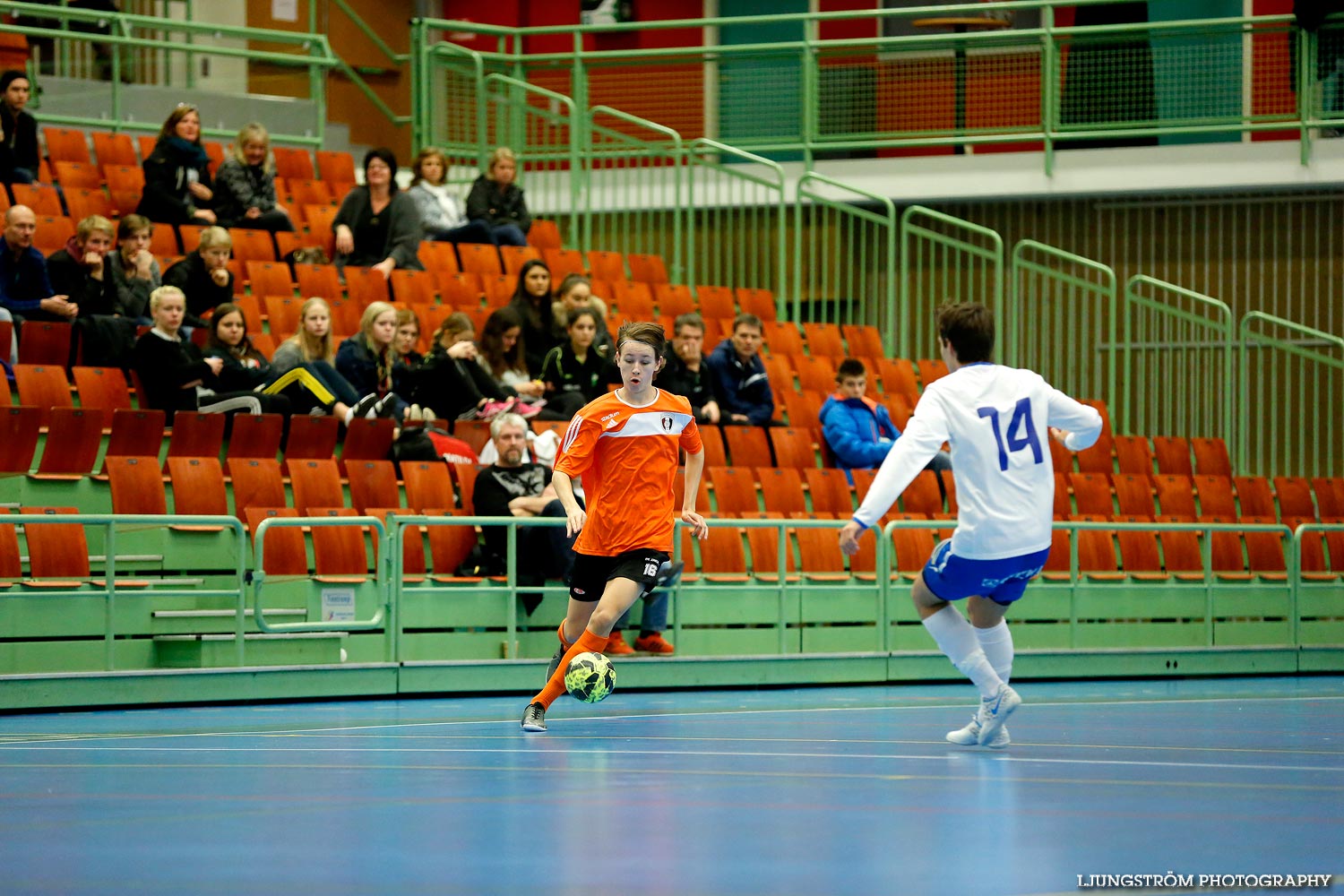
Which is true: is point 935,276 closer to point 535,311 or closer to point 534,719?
point 535,311

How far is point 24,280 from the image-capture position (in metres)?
11.8

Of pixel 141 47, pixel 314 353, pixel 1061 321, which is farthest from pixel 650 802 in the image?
pixel 1061 321

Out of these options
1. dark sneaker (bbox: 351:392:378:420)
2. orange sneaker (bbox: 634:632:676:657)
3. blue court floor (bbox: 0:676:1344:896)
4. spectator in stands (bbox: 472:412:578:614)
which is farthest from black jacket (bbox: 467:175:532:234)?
blue court floor (bbox: 0:676:1344:896)

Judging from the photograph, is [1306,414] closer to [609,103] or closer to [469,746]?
[609,103]

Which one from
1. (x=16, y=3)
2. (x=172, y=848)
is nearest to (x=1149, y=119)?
(x=16, y=3)

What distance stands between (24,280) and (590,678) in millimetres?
6208

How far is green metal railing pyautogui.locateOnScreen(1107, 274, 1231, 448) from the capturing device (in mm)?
16984

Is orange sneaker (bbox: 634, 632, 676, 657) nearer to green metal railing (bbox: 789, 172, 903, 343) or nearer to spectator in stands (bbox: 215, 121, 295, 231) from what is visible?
spectator in stands (bbox: 215, 121, 295, 231)

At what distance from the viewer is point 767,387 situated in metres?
13.8

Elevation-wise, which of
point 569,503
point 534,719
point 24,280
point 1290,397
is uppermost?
point 24,280

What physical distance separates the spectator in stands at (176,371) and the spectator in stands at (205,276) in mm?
1083

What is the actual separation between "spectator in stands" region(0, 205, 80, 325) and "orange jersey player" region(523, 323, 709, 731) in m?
5.36

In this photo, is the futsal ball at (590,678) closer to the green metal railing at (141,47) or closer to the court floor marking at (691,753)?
the court floor marking at (691,753)

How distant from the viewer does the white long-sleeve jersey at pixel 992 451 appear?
6887 mm
